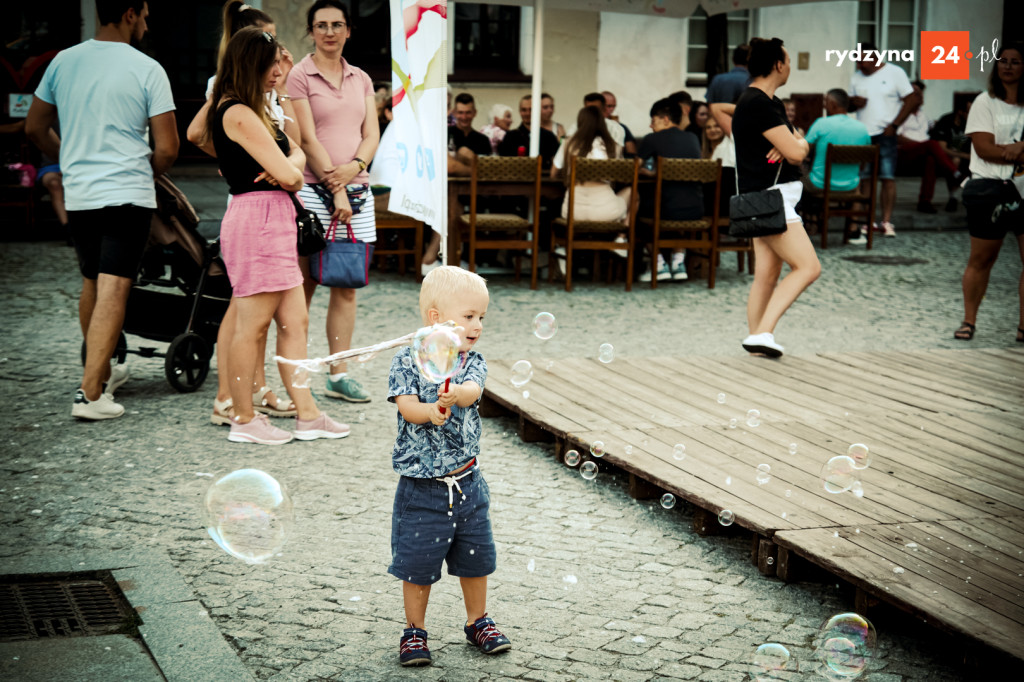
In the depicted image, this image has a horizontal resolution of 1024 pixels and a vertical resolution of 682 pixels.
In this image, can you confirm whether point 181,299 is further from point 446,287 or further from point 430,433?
point 446,287

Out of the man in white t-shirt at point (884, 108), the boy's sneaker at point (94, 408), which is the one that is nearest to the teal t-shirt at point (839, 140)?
the man in white t-shirt at point (884, 108)

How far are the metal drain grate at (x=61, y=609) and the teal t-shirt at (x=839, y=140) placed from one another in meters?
10.9

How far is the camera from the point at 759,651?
327 cm

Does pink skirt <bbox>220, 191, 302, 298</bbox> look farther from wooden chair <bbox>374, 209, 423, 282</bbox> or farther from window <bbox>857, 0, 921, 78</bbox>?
window <bbox>857, 0, 921, 78</bbox>

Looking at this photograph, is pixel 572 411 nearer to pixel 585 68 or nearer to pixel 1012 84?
pixel 1012 84

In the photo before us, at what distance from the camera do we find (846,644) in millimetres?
3293

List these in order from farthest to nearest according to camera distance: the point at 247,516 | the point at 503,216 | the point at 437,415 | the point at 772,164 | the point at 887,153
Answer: the point at 887,153 → the point at 503,216 → the point at 772,164 → the point at 247,516 → the point at 437,415

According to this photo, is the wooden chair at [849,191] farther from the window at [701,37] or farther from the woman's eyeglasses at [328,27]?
the woman's eyeglasses at [328,27]

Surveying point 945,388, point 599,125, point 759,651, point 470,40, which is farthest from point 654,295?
point 470,40

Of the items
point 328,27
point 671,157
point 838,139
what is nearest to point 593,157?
point 671,157

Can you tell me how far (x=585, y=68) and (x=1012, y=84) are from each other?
40.3 ft

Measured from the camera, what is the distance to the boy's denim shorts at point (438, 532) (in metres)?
3.17

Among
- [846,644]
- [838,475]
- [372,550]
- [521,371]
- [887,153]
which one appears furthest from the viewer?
[887,153]

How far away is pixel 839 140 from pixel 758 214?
22.8 feet
